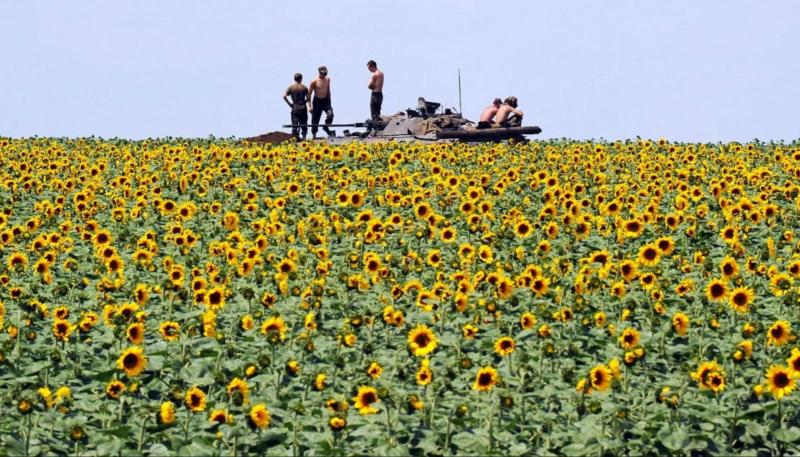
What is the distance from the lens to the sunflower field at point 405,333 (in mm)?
9383

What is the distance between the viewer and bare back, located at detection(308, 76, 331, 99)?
35.4 metres

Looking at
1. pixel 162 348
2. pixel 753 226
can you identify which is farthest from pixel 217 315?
pixel 753 226

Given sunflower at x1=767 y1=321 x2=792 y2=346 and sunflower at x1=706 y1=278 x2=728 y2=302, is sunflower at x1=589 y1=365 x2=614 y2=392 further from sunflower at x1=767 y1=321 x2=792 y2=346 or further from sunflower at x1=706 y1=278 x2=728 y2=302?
sunflower at x1=706 y1=278 x2=728 y2=302

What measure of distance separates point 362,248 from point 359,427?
22.9 feet

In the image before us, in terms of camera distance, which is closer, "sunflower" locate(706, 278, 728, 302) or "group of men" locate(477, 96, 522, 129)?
"sunflower" locate(706, 278, 728, 302)

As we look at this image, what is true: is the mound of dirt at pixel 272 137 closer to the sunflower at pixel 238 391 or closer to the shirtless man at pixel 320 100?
the shirtless man at pixel 320 100

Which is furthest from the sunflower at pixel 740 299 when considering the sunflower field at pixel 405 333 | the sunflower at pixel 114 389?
the sunflower at pixel 114 389

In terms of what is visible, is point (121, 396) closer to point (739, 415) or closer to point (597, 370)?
point (597, 370)

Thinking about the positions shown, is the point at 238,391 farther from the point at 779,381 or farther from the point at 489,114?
the point at 489,114

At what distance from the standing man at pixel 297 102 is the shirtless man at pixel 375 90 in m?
2.12

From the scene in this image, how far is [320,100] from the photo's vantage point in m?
35.7

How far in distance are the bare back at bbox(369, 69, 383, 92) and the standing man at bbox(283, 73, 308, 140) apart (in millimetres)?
2105

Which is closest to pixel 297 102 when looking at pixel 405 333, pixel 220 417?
pixel 405 333

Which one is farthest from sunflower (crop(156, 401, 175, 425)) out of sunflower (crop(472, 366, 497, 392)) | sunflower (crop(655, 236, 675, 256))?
sunflower (crop(655, 236, 675, 256))
